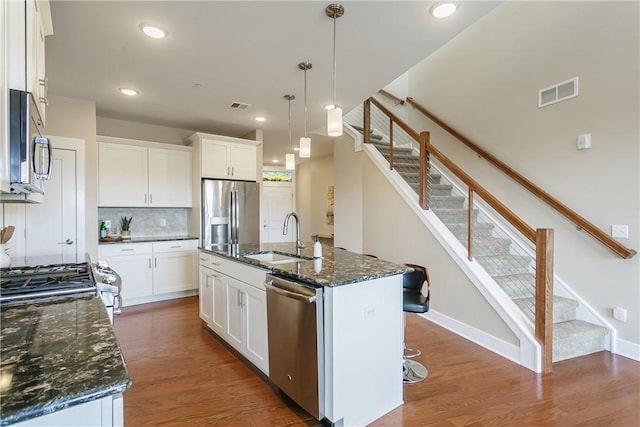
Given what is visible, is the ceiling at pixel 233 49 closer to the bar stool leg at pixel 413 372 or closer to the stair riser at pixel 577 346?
the bar stool leg at pixel 413 372

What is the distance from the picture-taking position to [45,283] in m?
1.69

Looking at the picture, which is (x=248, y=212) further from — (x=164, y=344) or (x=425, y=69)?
(x=425, y=69)

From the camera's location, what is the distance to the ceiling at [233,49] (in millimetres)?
2348

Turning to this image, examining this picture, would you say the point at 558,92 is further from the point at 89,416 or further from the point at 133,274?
the point at 133,274

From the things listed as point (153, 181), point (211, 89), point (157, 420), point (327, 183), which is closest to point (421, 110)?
point (327, 183)

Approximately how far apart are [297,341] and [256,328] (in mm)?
602

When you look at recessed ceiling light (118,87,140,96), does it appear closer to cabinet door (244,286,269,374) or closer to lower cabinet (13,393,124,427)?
cabinet door (244,286,269,374)

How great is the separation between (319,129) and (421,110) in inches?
70.7

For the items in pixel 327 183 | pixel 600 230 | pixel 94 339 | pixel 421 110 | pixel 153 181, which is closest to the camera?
pixel 94 339

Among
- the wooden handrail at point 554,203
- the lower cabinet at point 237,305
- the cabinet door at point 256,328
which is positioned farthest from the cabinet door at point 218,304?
the wooden handrail at point 554,203

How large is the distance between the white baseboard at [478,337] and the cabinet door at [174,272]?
11.1 ft

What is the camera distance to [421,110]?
5688 millimetres

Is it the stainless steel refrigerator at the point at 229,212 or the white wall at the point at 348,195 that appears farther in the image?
the white wall at the point at 348,195

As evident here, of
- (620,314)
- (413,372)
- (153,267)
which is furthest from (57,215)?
(620,314)
